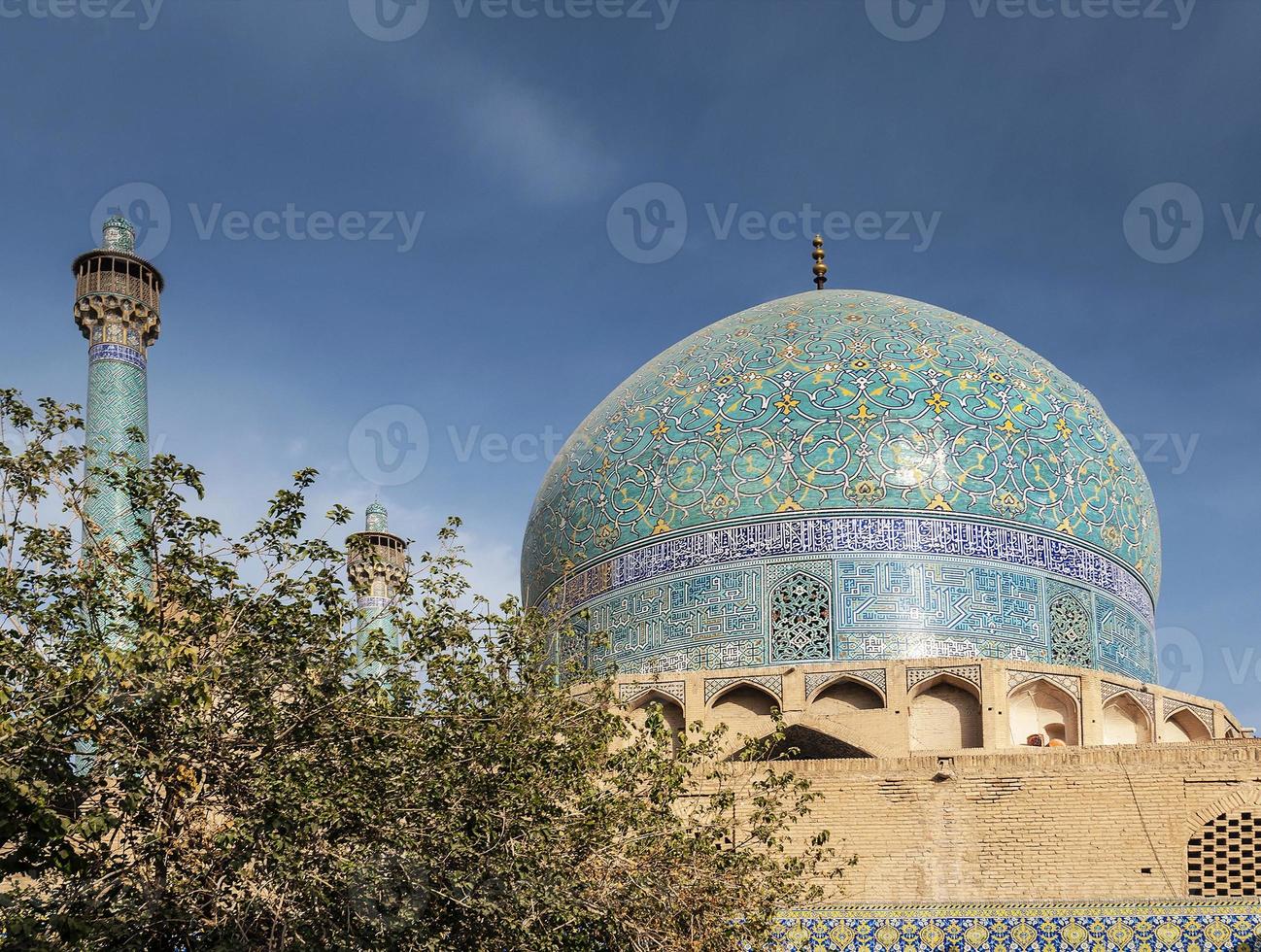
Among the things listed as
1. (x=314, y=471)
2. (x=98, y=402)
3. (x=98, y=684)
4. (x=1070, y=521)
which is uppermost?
(x=98, y=402)

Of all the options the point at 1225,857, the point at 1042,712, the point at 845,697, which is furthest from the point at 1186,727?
the point at 1225,857

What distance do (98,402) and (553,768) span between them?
8.15 metres

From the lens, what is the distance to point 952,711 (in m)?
12.1

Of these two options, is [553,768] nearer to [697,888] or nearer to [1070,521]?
[697,888]

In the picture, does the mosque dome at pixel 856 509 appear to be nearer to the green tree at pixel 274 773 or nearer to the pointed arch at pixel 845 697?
the pointed arch at pixel 845 697

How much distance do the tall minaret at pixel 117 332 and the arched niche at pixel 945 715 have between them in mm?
6586

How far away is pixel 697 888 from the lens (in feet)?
26.0

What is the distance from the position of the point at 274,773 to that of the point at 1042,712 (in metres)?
7.40

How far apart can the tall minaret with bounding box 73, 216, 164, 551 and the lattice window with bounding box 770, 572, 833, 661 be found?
540 cm

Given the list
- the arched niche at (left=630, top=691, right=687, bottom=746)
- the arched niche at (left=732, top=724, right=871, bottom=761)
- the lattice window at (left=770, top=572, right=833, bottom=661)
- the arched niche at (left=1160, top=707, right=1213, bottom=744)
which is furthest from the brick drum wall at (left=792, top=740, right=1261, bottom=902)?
the arched niche at (left=1160, top=707, right=1213, bottom=744)

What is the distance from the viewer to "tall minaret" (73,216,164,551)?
13.9 m

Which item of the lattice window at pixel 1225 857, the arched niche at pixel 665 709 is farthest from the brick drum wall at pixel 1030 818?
the arched niche at pixel 665 709

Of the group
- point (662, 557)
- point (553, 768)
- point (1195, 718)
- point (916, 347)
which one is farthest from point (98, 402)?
point (1195, 718)

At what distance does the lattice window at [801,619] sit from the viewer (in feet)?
40.9
